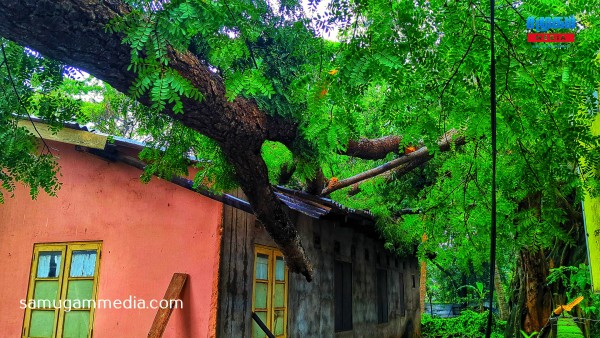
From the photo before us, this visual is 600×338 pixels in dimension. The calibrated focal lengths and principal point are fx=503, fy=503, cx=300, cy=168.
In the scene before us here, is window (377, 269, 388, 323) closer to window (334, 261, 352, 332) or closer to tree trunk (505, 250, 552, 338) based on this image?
window (334, 261, 352, 332)

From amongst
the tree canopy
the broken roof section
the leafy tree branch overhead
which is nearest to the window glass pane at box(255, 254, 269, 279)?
the broken roof section

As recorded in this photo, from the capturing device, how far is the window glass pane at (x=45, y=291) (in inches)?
260

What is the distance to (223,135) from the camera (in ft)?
13.1

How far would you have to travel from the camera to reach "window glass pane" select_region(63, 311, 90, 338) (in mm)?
A: 6363

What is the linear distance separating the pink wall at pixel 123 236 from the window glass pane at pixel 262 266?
106 centimetres

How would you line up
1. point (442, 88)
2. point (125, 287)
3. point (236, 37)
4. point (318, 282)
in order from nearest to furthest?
1. point (442, 88)
2. point (236, 37)
3. point (125, 287)
4. point (318, 282)

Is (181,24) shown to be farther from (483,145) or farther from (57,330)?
(57,330)

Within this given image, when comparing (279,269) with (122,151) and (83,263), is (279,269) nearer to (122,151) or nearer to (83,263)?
(83,263)

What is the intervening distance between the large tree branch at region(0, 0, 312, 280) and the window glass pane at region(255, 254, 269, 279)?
4.98ft

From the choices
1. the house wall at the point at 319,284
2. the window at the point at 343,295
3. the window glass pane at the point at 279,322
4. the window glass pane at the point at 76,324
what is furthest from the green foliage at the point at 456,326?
the window glass pane at the point at 76,324

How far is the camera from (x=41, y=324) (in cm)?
657

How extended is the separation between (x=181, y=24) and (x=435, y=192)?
4.11 m

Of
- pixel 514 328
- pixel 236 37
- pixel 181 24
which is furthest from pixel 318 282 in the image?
pixel 181 24

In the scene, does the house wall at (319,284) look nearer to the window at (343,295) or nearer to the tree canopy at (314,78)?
the window at (343,295)
